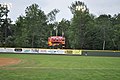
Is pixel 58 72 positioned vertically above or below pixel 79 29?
below

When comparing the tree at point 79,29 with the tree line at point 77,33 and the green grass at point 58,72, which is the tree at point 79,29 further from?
the green grass at point 58,72

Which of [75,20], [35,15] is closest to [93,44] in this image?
[75,20]

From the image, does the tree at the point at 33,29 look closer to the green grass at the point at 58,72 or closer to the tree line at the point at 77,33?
the tree line at the point at 77,33

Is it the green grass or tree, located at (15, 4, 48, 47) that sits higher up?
tree, located at (15, 4, 48, 47)

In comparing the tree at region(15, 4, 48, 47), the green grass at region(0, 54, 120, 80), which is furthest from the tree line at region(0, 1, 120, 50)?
the green grass at region(0, 54, 120, 80)

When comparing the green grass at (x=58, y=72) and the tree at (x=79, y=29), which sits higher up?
the tree at (x=79, y=29)

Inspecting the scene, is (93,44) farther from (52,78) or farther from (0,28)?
(52,78)

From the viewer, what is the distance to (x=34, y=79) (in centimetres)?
1463

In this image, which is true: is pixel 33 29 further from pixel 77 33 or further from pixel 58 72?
pixel 58 72

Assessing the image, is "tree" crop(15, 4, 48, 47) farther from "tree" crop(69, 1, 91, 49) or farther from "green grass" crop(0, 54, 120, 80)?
"green grass" crop(0, 54, 120, 80)

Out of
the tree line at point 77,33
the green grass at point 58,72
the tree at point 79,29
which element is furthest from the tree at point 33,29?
the green grass at point 58,72

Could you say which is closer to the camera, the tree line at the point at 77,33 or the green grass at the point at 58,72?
the green grass at the point at 58,72

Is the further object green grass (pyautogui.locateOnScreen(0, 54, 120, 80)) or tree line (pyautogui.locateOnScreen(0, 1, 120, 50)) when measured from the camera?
tree line (pyautogui.locateOnScreen(0, 1, 120, 50))

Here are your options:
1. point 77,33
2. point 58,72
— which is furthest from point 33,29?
point 58,72
